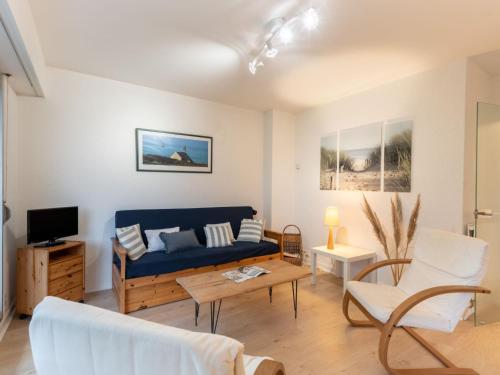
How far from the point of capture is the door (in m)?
2.42

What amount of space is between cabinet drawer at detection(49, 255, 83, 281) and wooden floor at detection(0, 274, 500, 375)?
0.44 m

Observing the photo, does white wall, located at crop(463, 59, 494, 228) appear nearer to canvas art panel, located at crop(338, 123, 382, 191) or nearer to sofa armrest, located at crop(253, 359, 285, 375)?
canvas art panel, located at crop(338, 123, 382, 191)

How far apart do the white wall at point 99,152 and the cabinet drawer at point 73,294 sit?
34cm

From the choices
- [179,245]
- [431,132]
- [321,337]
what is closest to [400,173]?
[431,132]

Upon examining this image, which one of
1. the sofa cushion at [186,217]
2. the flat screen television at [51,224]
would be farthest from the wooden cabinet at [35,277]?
the sofa cushion at [186,217]

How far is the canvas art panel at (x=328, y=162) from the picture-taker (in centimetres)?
374

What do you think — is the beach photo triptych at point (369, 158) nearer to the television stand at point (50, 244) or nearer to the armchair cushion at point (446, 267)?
the armchair cushion at point (446, 267)

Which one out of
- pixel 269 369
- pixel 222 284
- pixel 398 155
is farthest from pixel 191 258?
pixel 398 155

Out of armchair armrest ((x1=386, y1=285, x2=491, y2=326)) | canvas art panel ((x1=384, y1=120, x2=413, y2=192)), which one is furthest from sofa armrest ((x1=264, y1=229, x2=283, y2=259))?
armchair armrest ((x1=386, y1=285, x2=491, y2=326))

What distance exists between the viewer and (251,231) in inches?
142

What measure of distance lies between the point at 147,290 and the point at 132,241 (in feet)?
1.76

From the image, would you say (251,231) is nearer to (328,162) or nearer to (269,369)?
(328,162)

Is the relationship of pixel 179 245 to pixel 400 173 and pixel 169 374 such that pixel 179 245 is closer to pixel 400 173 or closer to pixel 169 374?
pixel 169 374

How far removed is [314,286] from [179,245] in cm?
176
